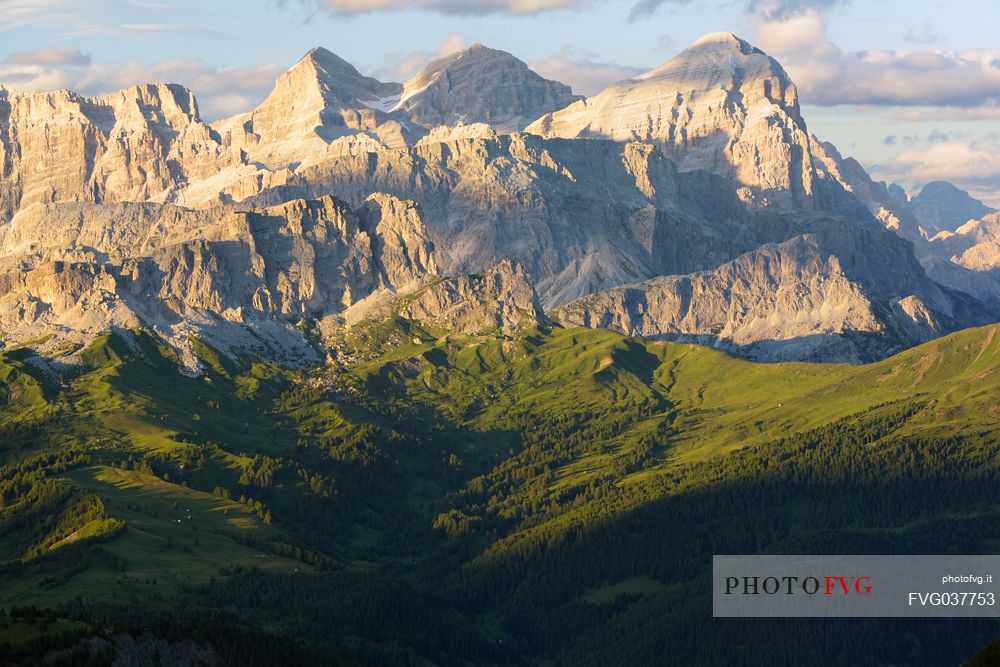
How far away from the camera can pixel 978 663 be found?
182 m
